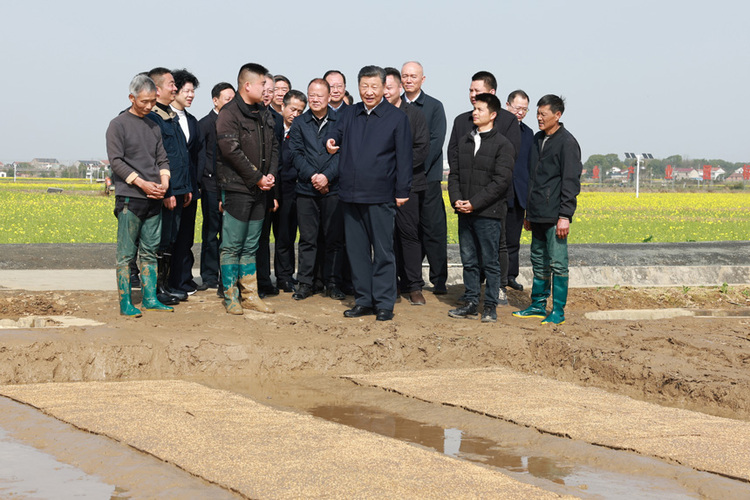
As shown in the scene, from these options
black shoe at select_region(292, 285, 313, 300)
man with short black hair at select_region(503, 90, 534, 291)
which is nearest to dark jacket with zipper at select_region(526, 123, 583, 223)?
man with short black hair at select_region(503, 90, 534, 291)

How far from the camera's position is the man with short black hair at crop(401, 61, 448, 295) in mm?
7906

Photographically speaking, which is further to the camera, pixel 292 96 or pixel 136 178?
pixel 292 96

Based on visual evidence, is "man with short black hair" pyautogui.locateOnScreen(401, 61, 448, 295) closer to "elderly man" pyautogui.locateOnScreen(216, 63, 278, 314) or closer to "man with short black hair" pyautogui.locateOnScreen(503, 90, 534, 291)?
"man with short black hair" pyautogui.locateOnScreen(503, 90, 534, 291)

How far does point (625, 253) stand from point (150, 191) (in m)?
7.83

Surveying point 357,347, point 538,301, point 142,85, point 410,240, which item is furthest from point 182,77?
point 538,301

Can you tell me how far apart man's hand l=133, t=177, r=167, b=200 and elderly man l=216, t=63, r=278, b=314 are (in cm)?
56

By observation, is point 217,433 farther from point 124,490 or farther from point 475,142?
point 475,142

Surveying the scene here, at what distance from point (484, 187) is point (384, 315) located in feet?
4.53

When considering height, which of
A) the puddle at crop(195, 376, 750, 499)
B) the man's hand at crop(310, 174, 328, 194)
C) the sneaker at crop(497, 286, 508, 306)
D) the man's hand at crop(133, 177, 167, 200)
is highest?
the man's hand at crop(310, 174, 328, 194)

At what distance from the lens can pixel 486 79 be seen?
7762 millimetres

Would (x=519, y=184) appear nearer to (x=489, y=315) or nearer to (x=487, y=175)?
(x=487, y=175)

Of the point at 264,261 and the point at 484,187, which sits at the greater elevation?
the point at 484,187

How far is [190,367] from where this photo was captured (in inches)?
235

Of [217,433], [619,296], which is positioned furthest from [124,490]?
[619,296]
